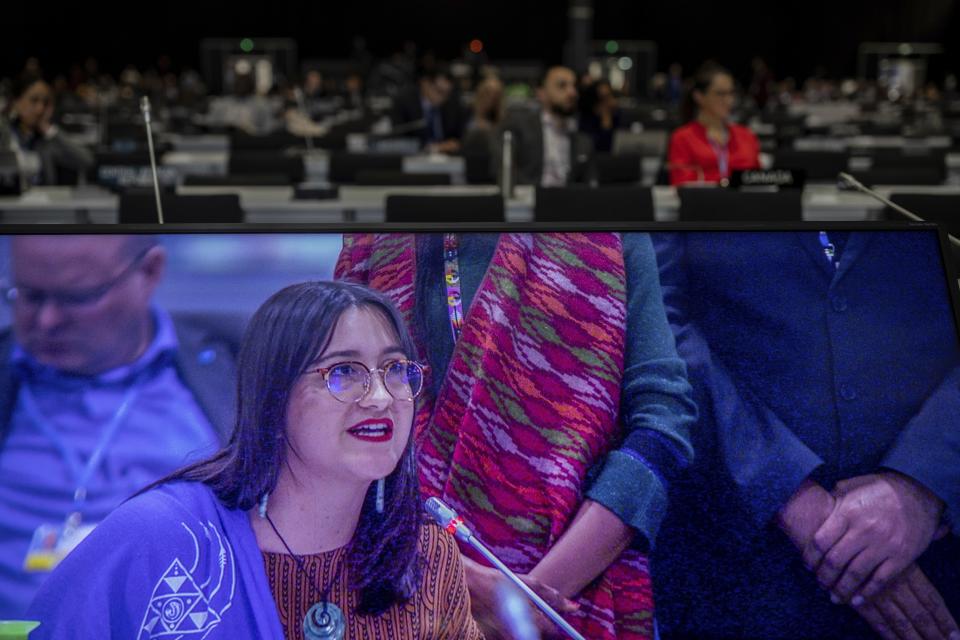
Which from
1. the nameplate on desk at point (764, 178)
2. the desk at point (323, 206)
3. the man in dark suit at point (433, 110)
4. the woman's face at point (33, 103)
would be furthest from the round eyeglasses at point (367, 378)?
the man in dark suit at point (433, 110)

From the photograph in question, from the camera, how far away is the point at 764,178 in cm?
480

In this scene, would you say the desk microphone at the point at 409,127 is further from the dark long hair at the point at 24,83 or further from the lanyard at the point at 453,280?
the lanyard at the point at 453,280

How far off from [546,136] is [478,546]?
16.9 ft

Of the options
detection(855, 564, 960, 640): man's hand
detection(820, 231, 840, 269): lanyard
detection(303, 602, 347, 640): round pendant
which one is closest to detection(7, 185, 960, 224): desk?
detection(820, 231, 840, 269): lanyard

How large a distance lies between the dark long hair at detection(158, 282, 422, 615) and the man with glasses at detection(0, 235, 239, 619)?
27mm

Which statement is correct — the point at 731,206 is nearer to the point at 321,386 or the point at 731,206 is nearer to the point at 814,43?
the point at 321,386

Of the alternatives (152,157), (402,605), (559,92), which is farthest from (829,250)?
(559,92)

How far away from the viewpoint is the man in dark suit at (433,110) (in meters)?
9.15

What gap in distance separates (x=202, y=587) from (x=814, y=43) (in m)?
28.5

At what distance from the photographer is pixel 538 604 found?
1.29 meters

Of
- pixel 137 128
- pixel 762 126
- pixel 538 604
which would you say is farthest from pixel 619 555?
pixel 762 126

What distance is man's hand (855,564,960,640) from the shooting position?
131 centimetres

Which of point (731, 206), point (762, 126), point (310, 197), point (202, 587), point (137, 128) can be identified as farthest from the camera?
point (762, 126)

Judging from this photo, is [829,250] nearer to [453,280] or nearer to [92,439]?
[453,280]
